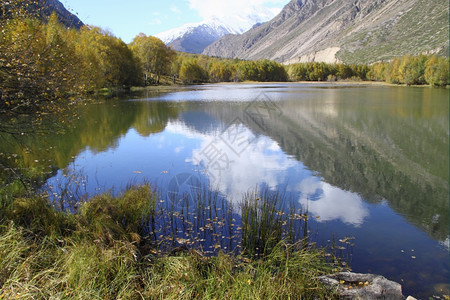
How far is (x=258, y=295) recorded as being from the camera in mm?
3568

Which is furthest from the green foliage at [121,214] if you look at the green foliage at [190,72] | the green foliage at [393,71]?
the green foliage at [190,72]

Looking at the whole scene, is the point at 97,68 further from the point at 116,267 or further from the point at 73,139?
the point at 116,267

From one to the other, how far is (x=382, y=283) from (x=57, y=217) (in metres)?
5.10

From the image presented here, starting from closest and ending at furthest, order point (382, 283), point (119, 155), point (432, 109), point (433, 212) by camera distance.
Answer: point (382, 283)
point (433, 212)
point (119, 155)
point (432, 109)

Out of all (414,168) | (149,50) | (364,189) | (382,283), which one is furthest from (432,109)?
(149,50)

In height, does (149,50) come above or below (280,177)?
above

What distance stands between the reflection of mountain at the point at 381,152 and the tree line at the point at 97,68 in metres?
8.41

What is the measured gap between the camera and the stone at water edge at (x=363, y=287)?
3.94 meters

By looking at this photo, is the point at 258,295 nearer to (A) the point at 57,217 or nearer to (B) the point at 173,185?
(A) the point at 57,217

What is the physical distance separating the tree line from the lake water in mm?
2778

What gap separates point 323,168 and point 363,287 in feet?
25.7

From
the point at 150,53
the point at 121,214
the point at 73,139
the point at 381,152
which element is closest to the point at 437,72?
the point at 150,53

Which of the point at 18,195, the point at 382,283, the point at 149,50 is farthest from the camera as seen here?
the point at 149,50

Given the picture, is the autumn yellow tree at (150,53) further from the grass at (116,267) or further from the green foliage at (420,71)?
the grass at (116,267)
